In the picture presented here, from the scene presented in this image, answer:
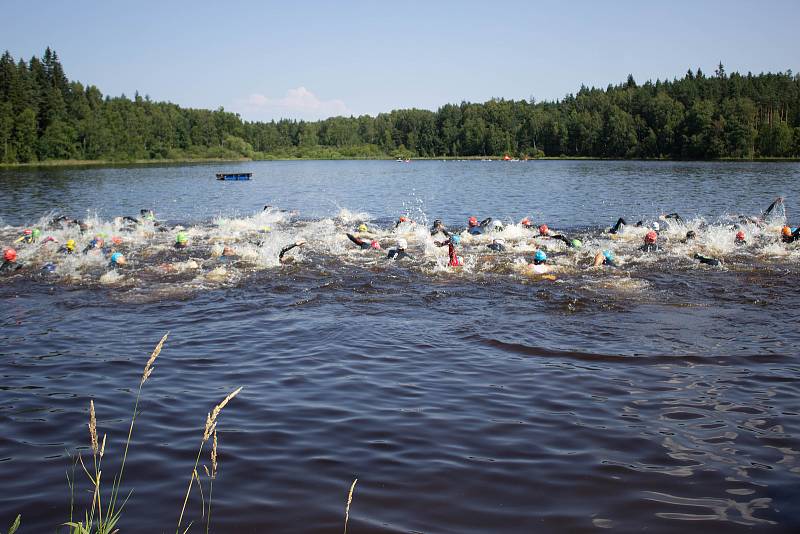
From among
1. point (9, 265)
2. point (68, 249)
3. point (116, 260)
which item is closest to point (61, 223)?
point (68, 249)

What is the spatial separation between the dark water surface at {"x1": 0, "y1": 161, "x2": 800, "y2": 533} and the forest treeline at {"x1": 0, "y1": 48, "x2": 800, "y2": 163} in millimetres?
98464

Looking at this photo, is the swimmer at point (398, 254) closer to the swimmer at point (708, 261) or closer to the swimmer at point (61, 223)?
the swimmer at point (708, 261)

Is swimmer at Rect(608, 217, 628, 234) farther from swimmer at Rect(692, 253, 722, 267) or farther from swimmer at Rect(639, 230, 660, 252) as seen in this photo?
swimmer at Rect(692, 253, 722, 267)

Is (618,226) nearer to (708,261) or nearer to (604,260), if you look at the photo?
(708,261)

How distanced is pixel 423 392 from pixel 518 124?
180838 mm

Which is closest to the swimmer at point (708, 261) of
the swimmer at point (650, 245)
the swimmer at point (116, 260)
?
the swimmer at point (650, 245)

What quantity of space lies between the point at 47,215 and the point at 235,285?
928 inches

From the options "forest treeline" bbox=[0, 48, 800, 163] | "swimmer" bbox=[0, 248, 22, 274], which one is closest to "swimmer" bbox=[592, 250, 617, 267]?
"swimmer" bbox=[0, 248, 22, 274]

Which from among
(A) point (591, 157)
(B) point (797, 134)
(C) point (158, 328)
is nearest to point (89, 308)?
(C) point (158, 328)

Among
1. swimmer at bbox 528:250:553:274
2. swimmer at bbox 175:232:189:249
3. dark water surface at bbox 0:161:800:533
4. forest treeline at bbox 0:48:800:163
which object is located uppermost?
forest treeline at bbox 0:48:800:163

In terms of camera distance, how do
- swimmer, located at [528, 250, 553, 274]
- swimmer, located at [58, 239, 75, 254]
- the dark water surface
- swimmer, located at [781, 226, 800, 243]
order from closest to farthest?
the dark water surface
swimmer, located at [528, 250, 553, 274]
swimmer, located at [781, 226, 800, 243]
swimmer, located at [58, 239, 75, 254]

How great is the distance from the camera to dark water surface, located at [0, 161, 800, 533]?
520 centimetres

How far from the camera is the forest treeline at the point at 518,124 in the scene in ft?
333

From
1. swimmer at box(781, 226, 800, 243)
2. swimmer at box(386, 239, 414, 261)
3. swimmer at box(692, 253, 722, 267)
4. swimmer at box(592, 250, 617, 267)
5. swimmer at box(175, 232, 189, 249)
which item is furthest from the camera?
swimmer at box(175, 232, 189, 249)
